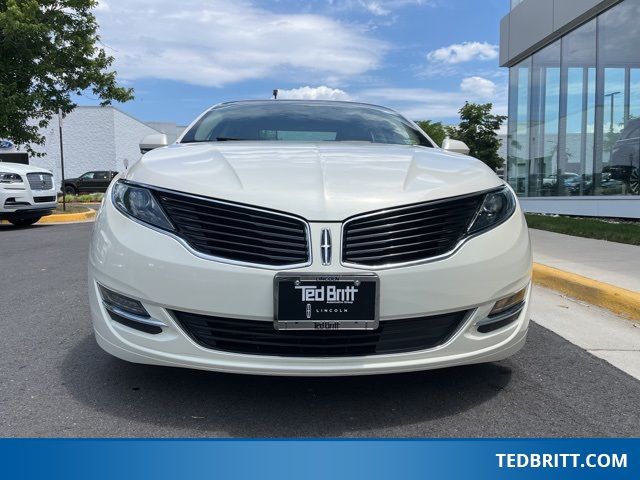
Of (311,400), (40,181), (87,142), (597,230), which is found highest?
(87,142)

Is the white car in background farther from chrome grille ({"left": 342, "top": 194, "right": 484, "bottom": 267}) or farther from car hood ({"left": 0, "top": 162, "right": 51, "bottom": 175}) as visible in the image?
chrome grille ({"left": 342, "top": 194, "right": 484, "bottom": 267})

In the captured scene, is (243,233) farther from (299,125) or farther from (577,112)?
(577,112)

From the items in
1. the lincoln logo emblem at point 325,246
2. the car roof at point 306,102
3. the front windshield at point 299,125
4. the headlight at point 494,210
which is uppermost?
the car roof at point 306,102

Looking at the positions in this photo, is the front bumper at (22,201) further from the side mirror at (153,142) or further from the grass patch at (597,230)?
the grass patch at (597,230)

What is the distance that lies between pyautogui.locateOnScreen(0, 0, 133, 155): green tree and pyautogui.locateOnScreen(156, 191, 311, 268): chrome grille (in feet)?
43.9

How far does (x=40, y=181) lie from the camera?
12.1m

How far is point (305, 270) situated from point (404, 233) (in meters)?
0.44

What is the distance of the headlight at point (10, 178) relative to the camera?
11297mm

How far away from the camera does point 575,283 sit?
189 inches

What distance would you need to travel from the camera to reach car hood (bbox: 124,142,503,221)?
2234 millimetres

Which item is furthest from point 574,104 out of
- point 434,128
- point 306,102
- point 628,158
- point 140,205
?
point 434,128

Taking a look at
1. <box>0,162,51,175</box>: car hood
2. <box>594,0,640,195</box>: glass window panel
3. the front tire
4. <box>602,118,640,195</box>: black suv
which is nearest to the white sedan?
<box>602,118,640,195</box>: black suv

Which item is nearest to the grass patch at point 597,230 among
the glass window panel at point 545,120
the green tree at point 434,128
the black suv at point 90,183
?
the glass window panel at point 545,120

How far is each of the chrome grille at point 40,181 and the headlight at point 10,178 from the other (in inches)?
9.8
